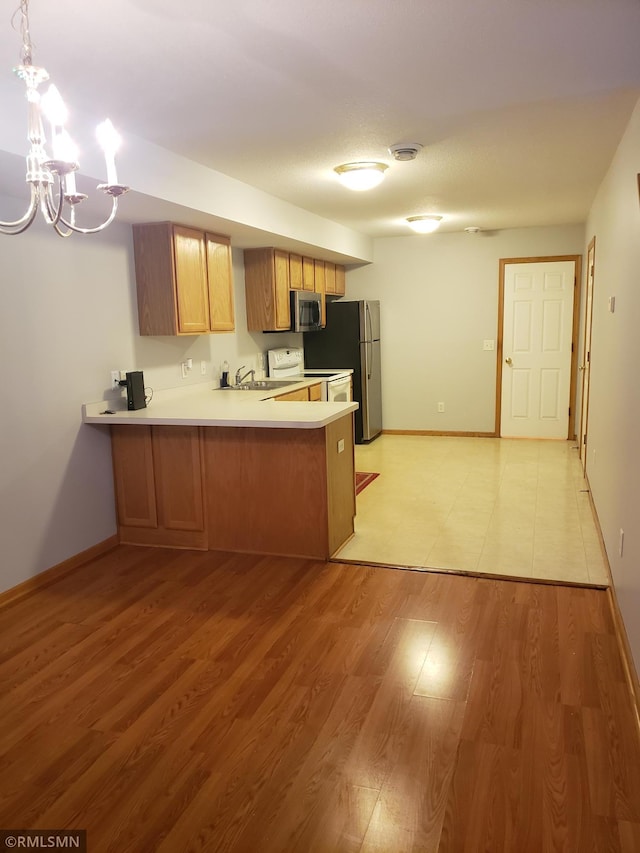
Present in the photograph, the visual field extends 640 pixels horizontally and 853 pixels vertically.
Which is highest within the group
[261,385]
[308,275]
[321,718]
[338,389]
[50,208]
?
[308,275]

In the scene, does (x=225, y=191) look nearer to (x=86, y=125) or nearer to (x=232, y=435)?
(x=86, y=125)

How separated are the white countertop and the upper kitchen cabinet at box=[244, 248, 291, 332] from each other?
143 cm

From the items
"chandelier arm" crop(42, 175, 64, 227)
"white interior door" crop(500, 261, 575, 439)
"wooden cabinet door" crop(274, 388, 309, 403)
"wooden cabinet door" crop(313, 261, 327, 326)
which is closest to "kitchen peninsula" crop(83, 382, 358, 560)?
"wooden cabinet door" crop(274, 388, 309, 403)

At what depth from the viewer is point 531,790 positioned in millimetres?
1874

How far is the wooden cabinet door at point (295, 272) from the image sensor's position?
19.9 feet

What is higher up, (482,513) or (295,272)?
(295,272)

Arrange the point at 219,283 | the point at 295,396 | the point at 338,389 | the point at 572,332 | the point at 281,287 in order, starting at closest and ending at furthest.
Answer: the point at 219,283, the point at 295,396, the point at 281,287, the point at 338,389, the point at 572,332

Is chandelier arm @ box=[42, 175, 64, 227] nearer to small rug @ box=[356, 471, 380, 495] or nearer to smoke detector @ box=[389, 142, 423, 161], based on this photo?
smoke detector @ box=[389, 142, 423, 161]

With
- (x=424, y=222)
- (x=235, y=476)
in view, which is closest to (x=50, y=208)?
(x=235, y=476)

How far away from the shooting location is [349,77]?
2.51 metres

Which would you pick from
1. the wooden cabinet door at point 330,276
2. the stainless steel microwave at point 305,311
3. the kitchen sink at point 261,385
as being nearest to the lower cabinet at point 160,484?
the kitchen sink at point 261,385

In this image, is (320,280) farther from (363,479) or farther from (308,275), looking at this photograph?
(363,479)

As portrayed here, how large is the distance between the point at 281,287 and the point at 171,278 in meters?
Answer: 1.87

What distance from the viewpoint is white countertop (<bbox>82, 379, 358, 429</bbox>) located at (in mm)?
3588
